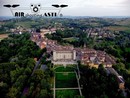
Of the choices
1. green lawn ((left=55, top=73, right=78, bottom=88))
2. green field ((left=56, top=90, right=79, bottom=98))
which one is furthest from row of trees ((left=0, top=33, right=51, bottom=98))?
green lawn ((left=55, top=73, right=78, bottom=88))

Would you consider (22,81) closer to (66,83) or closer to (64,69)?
(66,83)

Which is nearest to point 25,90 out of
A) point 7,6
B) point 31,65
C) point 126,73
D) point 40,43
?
point 31,65

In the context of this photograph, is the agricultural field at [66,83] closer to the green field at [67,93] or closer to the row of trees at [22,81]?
the green field at [67,93]

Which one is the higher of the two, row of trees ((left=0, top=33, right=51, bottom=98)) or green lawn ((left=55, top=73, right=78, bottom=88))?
row of trees ((left=0, top=33, right=51, bottom=98))

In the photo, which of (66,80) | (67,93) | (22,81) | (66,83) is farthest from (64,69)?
(67,93)

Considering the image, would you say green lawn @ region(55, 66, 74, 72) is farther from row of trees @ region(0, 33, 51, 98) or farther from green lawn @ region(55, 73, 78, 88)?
row of trees @ region(0, 33, 51, 98)

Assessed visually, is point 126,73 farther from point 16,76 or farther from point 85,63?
point 16,76

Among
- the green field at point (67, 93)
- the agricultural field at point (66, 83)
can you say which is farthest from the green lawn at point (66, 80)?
the green field at point (67, 93)

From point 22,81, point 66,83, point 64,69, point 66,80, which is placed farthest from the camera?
point 64,69
